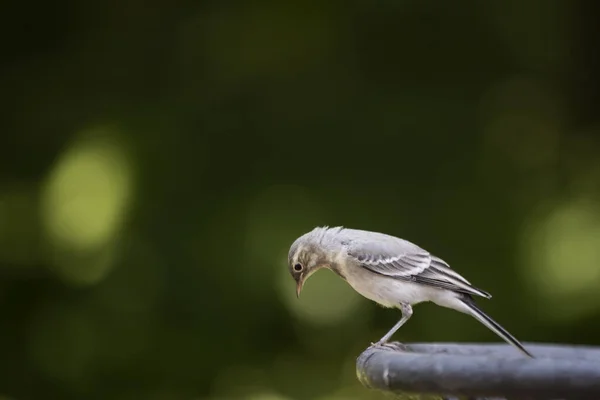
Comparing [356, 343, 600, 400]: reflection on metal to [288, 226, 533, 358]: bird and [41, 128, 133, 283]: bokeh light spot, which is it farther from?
[41, 128, 133, 283]: bokeh light spot

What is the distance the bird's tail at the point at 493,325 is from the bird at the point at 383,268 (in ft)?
0.09

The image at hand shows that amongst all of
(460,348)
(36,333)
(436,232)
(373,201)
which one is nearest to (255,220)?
(373,201)

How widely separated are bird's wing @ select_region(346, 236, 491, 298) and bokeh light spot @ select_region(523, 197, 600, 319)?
88 cm

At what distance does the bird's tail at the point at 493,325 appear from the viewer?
156 cm

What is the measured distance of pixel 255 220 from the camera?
9.46 feet

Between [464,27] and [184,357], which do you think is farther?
[464,27]

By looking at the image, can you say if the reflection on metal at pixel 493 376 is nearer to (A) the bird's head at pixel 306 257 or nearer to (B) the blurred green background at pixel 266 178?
(A) the bird's head at pixel 306 257

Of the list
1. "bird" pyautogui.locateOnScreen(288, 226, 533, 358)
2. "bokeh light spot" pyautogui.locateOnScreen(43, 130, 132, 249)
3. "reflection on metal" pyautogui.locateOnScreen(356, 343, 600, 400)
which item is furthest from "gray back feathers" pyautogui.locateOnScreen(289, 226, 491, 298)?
"bokeh light spot" pyautogui.locateOnScreen(43, 130, 132, 249)

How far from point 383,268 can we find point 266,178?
1.06 meters

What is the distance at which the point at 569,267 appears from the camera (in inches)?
109

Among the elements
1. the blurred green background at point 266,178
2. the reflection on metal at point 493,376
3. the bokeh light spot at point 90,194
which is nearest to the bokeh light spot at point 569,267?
the blurred green background at point 266,178

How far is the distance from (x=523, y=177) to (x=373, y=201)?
551 millimetres

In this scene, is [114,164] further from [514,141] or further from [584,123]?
[584,123]

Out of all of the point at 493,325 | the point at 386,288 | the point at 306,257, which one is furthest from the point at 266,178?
the point at 493,325
